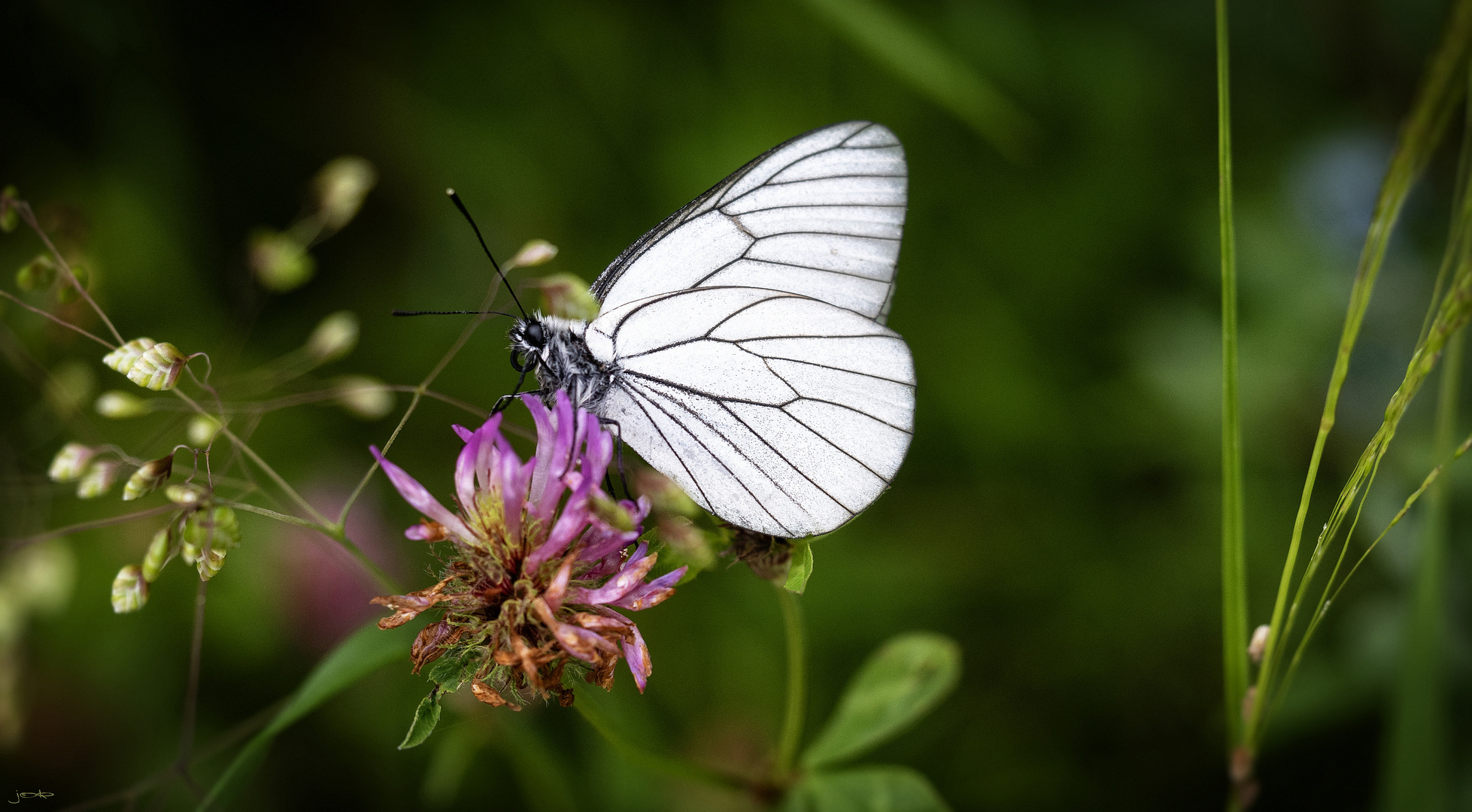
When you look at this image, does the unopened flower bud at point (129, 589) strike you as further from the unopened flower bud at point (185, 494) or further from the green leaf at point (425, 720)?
Answer: the green leaf at point (425, 720)

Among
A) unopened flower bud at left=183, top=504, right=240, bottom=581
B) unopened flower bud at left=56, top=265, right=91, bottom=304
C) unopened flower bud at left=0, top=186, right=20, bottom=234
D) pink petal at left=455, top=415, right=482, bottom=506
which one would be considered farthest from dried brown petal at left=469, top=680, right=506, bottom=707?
unopened flower bud at left=0, top=186, right=20, bottom=234

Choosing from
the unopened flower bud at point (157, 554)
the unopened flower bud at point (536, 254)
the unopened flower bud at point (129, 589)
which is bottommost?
the unopened flower bud at point (129, 589)

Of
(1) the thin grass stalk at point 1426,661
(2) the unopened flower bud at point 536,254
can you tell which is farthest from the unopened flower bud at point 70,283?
(1) the thin grass stalk at point 1426,661

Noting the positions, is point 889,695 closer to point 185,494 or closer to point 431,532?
point 431,532

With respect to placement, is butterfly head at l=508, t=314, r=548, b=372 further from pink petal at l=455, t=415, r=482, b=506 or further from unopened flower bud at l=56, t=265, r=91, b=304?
unopened flower bud at l=56, t=265, r=91, b=304

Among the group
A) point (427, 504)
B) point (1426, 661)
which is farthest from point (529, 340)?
point (1426, 661)

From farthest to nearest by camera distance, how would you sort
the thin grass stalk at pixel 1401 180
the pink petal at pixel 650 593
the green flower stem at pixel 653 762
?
the green flower stem at pixel 653 762, the pink petal at pixel 650 593, the thin grass stalk at pixel 1401 180

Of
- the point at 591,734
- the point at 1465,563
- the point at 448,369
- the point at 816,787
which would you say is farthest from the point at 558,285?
the point at 1465,563
